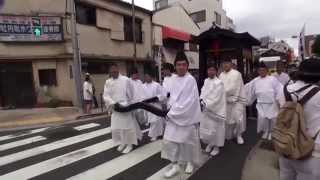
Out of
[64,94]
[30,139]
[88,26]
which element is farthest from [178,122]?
[88,26]

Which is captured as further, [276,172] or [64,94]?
[64,94]

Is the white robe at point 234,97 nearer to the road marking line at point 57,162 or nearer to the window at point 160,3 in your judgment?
the road marking line at point 57,162

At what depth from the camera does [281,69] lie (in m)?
10.5

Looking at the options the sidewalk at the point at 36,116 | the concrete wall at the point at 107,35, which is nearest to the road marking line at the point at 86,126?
the sidewalk at the point at 36,116

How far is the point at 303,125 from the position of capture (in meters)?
3.08

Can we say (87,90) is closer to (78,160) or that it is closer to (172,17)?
(78,160)

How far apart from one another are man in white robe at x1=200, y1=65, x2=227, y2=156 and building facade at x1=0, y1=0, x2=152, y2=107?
11.8 metres

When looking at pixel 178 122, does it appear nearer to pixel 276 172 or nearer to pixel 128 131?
pixel 276 172

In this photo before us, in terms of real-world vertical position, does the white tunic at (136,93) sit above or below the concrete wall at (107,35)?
below

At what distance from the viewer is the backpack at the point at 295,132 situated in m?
3.07

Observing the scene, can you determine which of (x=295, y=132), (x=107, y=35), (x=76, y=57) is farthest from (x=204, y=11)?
(x=295, y=132)

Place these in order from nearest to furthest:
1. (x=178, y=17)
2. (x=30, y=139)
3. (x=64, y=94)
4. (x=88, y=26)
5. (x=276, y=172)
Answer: (x=276, y=172)
(x=30, y=139)
(x=64, y=94)
(x=88, y=26)
(x=178, y=17)

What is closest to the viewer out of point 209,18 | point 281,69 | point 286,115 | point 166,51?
point 286,115

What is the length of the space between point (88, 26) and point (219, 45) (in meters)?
9.91
